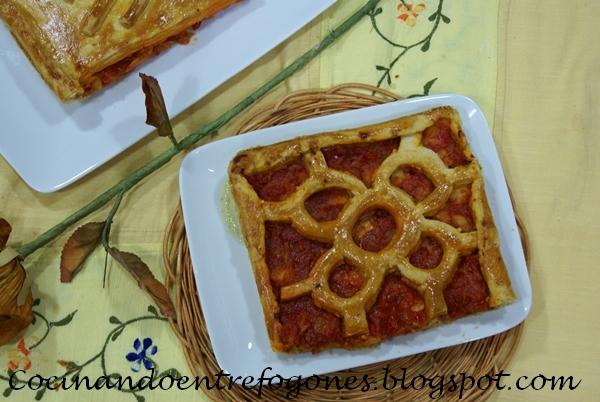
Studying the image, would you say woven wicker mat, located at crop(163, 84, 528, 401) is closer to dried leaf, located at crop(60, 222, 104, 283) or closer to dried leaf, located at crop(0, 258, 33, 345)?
dried leaf, located at crop(60, 222, 104, 283)

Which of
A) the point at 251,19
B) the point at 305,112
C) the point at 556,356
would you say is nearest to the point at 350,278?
the point at 305,112

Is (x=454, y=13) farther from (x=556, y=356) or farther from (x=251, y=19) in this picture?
(x=556, y=356)

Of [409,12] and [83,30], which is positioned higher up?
[83,30]

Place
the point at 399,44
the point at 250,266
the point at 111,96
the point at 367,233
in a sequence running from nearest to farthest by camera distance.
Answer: the point at 367,233, the point at 250,266, the point at 111,96, the point at 399,44

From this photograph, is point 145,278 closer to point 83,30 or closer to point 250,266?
point 250,266

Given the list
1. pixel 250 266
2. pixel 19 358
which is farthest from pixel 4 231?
pixel 250 266

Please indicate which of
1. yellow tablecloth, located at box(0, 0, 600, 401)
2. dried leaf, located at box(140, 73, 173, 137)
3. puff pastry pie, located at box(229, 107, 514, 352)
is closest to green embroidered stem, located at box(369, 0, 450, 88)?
yellow tablecloth, located at box(0, 0, 600, 401)
